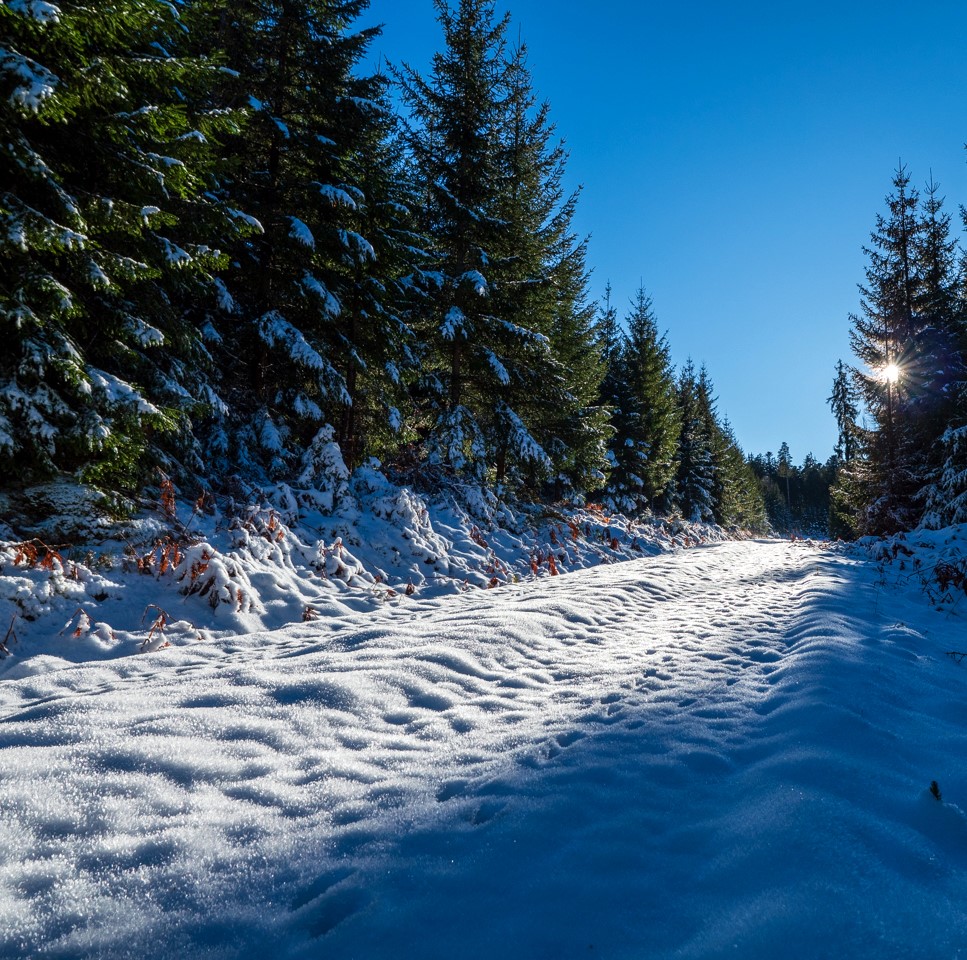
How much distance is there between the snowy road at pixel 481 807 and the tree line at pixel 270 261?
3.51 metres

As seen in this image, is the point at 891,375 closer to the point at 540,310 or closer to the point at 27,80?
the point at 540,310

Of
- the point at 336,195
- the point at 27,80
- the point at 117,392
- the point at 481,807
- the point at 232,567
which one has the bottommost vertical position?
the point at 481,807

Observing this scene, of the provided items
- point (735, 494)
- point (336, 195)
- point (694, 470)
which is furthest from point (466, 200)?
point (735, 494)

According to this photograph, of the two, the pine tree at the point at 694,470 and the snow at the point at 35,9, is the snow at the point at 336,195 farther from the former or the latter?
the pine tree at the point at 694,470

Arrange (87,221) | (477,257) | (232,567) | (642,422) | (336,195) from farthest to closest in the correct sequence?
(642,422)
(477,257)
(336,195)
(232,567)
(87,221)

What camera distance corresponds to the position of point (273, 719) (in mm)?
2650

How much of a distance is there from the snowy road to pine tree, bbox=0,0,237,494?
2.49m

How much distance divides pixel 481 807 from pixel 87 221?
6120mm

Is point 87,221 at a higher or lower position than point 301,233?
lower

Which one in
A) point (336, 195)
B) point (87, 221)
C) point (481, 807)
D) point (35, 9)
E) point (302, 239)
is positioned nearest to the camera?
point (481, 807)

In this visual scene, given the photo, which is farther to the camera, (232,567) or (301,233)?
(301,233)

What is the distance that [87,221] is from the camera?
489 cm

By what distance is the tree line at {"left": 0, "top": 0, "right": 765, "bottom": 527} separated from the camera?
15.0 feet

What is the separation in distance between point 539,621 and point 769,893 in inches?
132
